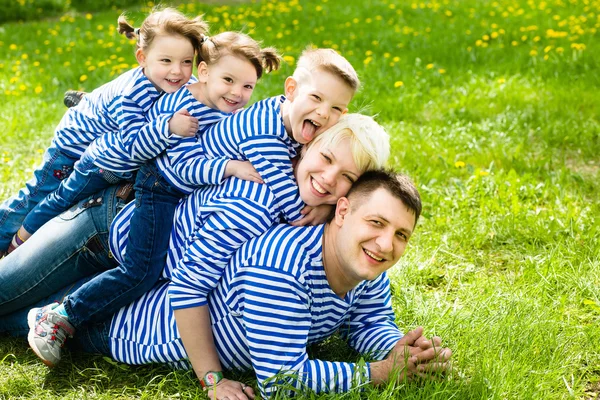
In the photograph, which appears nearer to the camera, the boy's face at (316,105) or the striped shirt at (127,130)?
the boy's face at (316,105)

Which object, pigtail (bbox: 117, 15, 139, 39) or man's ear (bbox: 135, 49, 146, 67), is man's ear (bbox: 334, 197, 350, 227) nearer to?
man's ear (bbox: 135, 49, 146, 67)

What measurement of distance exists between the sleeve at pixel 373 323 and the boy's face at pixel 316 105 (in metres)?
0.66

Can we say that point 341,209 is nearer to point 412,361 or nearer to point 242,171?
point 242,171

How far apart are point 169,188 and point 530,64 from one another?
4.93 m

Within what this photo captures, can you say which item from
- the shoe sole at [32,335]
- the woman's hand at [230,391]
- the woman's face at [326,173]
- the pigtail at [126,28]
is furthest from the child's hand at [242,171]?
the pigtail at [126,28]

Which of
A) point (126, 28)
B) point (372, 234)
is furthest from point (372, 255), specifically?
point (126, 28)

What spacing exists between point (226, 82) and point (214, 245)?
80 cm

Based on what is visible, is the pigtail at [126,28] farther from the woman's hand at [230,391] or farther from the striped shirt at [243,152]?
the woman's hand at [230,391]

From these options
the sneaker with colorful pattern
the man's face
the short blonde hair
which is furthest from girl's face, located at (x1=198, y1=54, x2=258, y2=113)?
the sneaker with colorful pattern

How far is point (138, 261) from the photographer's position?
9.62 ft

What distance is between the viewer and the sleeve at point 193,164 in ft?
9.24

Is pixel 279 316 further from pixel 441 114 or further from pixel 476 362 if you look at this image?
pixel 441 114

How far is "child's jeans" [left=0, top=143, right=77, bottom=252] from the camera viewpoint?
3576 mm

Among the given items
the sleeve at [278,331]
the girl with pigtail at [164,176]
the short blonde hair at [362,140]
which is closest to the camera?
the sleeve at [278,331]
